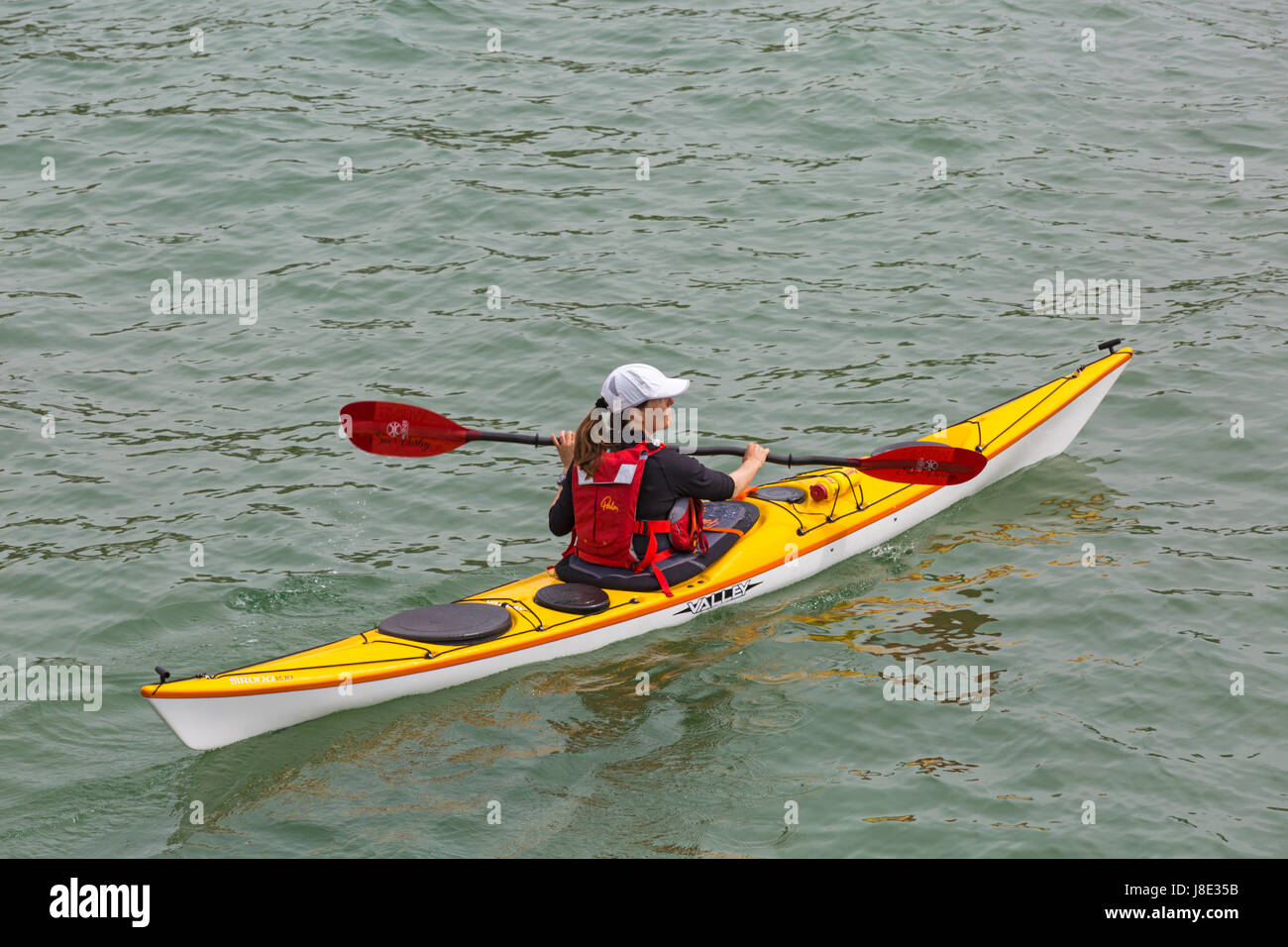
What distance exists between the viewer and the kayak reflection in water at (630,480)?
7.39 metres

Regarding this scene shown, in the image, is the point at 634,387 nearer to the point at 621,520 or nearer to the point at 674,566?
the point at 621,520

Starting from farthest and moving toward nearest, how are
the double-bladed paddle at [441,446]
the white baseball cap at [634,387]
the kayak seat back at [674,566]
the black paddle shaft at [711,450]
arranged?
the double-bladed paddle at [441,446], the black paddle shaft at [711,450], the kayak seat back at [674,566], the white baseball cap at [634,387]

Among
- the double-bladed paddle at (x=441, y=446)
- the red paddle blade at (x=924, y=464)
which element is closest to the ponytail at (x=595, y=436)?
the double-bladed paddle at (x=441, y=446)

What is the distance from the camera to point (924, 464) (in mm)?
8562

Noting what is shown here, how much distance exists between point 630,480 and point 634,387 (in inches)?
18.7

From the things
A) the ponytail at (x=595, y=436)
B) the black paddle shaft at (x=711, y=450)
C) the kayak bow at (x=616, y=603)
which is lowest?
the kayak bow at (x=616, y=603)

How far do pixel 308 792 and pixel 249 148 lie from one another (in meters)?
8.92

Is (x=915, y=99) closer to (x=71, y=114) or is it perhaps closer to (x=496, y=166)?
(x=496, y=166)

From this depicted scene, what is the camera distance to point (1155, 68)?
48.6ft

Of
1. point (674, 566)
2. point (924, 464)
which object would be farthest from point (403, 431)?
point (924, 464)

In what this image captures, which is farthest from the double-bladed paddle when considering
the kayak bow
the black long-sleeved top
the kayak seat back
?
the black long-sleeved top

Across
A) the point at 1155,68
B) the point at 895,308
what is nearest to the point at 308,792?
the point at 895,308

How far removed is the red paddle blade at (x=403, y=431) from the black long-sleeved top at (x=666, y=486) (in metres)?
1.04

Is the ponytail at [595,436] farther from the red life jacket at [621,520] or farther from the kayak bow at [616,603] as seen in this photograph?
the kayak bow at [616,603]
